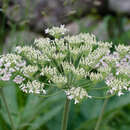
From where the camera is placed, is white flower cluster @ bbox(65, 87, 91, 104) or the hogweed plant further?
the hogweed plant

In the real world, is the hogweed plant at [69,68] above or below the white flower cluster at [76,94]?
above

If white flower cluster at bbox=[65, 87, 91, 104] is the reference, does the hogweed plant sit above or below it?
above

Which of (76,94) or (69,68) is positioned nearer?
(76,94)

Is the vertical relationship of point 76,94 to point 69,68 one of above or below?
below

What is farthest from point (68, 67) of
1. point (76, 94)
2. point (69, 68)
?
point (76, 94)

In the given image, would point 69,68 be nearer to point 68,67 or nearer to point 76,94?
Result: point 68,67

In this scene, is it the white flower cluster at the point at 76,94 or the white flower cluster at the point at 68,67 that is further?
the white flower cluster at the point at 68,67
